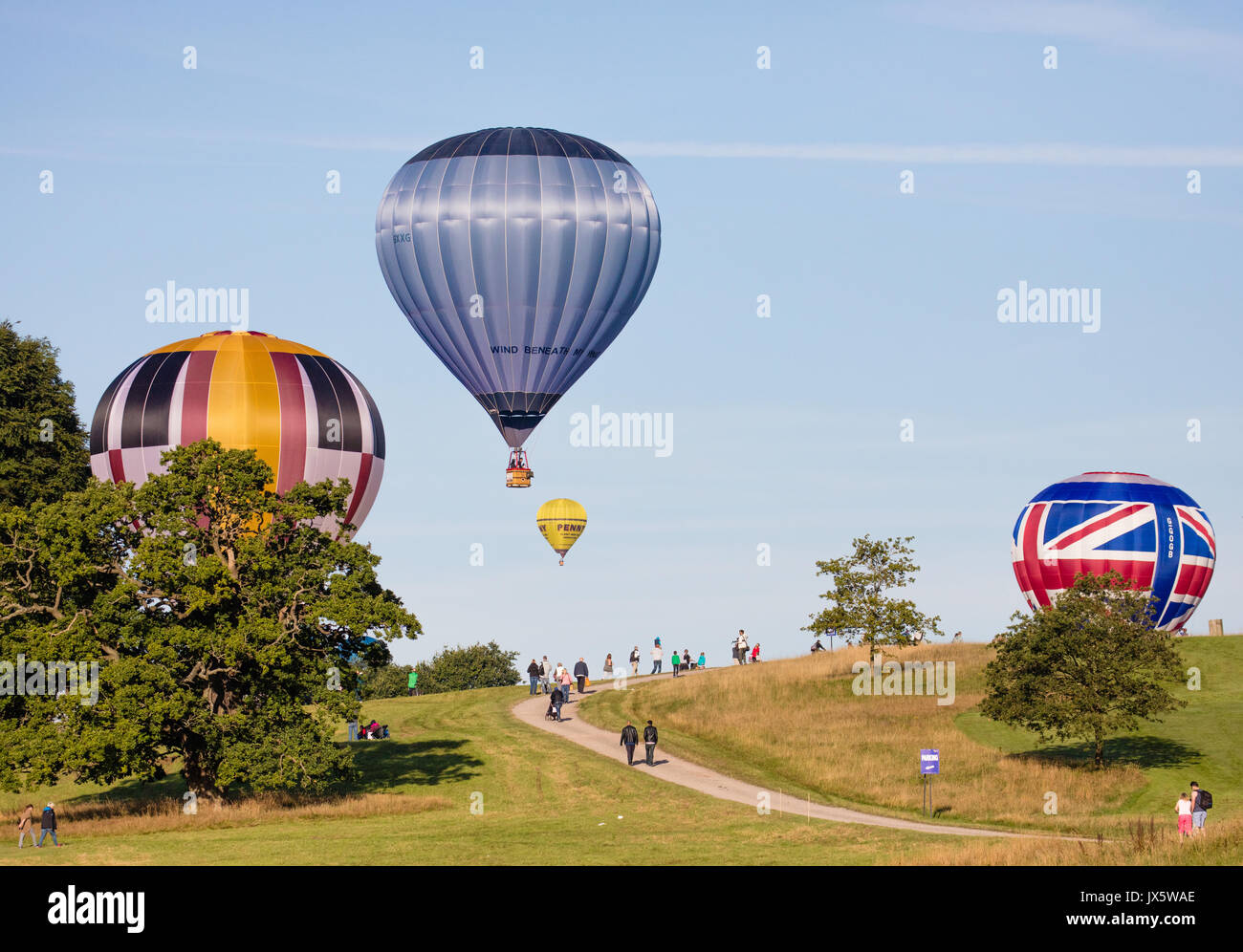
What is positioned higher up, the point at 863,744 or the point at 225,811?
the point at 863,744

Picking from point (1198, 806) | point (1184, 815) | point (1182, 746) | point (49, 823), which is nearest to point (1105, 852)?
point (1184, 815)

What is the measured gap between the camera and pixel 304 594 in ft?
160

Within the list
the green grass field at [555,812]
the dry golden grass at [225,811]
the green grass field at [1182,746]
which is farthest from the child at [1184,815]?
the dry golden grass at [225,811]

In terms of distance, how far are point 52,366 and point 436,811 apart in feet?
112

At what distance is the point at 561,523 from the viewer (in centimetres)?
10806

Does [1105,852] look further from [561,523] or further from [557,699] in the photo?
[561,523]

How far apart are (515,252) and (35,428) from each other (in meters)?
21.6

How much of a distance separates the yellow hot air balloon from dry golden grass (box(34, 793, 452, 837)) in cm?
5734

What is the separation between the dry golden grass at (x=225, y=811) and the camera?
45.7 metres

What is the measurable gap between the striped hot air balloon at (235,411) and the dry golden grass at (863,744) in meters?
17.3

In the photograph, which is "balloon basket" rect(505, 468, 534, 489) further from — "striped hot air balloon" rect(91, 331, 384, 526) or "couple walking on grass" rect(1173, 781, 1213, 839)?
"couple walking on grass" rect(1173, 781, 1213, 839)
